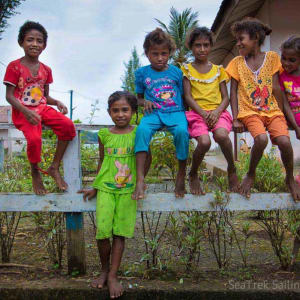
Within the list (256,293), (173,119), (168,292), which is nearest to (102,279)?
(168,292)

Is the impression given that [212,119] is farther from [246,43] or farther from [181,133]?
[246,43]

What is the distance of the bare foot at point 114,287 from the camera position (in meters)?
2.59

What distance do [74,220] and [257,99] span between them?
1738 mm

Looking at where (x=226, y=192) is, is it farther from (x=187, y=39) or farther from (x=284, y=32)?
(x=284, y=32)

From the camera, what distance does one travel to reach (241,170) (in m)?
4.94

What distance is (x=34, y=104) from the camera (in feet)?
9.67

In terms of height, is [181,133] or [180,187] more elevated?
[181,133]

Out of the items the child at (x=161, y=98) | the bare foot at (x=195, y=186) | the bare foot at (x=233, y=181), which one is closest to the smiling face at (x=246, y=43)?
the child at (x=161, y=98)

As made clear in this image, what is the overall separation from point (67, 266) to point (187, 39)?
85.0 inches

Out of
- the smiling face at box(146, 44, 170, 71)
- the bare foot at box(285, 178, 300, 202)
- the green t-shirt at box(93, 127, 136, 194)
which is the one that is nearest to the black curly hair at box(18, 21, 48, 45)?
the smiling face at box(146, 44, 170, 71)

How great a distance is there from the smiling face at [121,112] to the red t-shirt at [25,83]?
0.61 meters

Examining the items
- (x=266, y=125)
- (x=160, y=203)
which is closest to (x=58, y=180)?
(x=160, y=203)

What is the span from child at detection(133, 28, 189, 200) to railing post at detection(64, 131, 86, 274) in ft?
1.67

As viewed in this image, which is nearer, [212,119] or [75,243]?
[212,119]
